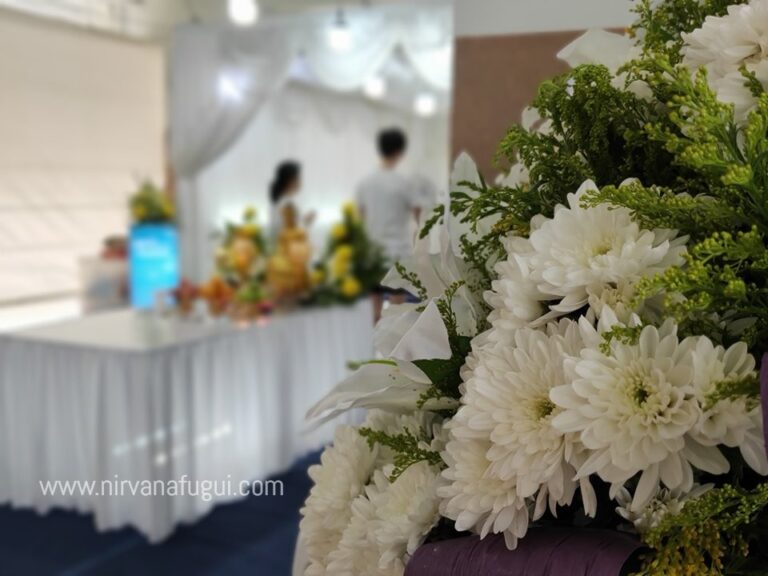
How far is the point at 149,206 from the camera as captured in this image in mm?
4766

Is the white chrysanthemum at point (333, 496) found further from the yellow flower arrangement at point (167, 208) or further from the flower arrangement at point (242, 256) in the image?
the yellow flower arrangement at point (167, 208)

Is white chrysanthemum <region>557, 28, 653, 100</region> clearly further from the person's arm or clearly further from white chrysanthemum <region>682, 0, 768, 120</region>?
the person's arm

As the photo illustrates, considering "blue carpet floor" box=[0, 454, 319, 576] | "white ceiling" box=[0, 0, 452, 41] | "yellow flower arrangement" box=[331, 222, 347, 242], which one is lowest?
"blue carpet floor" box=[0, 454, 319, 576]

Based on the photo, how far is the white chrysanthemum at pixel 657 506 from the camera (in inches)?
14.6

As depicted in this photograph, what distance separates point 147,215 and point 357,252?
70.1 inches

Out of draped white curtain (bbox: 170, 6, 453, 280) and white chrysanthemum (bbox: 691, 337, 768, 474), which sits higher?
draped white curtain (bbox: 170, 6, 453, 280)

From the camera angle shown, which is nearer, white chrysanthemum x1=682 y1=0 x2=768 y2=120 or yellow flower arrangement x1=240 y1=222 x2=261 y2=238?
white chrysanthemum x1=682 y1=0 x2=768 y2=120

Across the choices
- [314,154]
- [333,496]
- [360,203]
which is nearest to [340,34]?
[360,203]

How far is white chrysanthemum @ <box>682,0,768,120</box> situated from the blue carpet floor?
2215mm

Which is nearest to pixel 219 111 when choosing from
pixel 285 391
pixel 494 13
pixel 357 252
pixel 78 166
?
pixel 357 252

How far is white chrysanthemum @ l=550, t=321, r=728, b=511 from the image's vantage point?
0.35 metres

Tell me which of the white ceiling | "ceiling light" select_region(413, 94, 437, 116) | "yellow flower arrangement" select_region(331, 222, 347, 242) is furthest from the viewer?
"ceiling light" select_region(413, 94, 437, 116)

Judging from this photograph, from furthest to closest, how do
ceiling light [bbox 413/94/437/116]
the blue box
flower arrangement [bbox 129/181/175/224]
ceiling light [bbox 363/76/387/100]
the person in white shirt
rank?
ceiling light [bbox 413/94/437/116] → ceiling light [bbox 363/76/387/100] → the blue box → flower arrangement [bbox 129/181/175/224] → the person in white shirt

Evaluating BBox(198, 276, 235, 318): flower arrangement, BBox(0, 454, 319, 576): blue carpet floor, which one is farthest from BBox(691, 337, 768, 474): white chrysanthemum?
BBox(198, 276, 235, 318): flower arrangement
